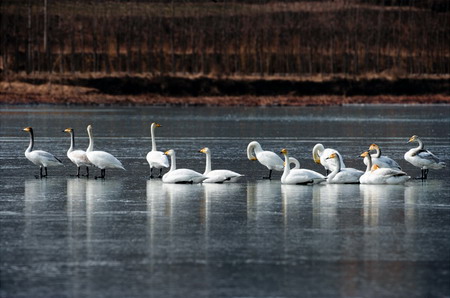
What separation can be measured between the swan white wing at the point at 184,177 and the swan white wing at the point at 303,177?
1.61 meters

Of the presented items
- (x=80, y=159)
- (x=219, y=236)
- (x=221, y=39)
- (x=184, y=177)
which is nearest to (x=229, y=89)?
(x=221, y=39)

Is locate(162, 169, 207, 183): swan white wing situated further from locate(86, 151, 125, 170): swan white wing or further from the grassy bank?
the grassy bank

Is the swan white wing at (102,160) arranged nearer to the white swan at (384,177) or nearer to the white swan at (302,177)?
the white swan at (302,177)

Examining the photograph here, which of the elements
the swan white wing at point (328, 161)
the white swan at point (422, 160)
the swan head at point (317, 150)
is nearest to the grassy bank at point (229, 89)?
the swan head at point (317, 150)

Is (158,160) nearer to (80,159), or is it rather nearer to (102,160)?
(102,160)

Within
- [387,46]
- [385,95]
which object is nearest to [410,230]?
[385,95]

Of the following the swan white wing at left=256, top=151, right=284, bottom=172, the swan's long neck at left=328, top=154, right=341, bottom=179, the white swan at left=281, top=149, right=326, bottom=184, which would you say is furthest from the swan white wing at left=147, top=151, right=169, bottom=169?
the swan's long neck at left=328, top=154, right=341, bottom=179

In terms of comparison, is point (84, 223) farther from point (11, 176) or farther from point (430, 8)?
point (430, 8)

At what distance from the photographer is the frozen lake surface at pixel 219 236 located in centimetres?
964

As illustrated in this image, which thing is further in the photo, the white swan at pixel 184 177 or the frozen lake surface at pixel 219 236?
the white swan at pixel 184 177

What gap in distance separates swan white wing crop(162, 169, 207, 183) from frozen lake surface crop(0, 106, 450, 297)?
171mm

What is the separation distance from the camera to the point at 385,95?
90500mm

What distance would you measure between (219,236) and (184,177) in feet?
20.2

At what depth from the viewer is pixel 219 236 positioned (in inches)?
489
